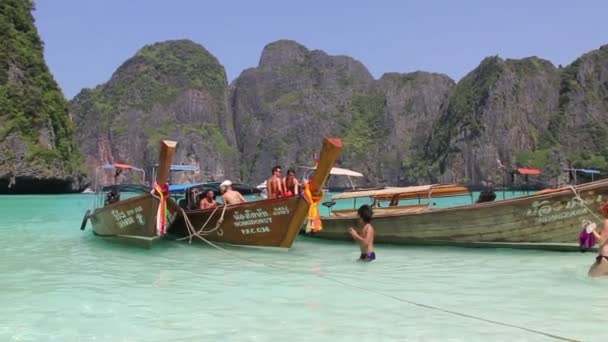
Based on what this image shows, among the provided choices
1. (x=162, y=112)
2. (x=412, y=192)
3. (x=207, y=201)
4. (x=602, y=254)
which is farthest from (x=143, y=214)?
(x=162, y=112)

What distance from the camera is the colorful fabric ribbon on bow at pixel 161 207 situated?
11266 millimetres

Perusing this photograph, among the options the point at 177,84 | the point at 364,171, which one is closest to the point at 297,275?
the point at 364,171

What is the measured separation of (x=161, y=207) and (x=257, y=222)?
6.22 feet

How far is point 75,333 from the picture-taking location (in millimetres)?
5445

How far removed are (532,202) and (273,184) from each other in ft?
15.9

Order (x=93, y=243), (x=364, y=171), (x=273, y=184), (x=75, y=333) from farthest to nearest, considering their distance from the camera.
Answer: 1. (x=364, y=171)
2. (x=93, y=243)
3. (x=273, y=184)
4. (x=75, y=333)

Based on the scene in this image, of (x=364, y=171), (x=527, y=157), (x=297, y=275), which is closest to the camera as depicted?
(x=297, y=275)

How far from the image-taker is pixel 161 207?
451 inches

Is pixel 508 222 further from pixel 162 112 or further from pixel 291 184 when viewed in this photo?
pixel 162 112

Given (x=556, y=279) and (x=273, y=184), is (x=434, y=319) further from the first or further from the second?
(x=273, y=184)

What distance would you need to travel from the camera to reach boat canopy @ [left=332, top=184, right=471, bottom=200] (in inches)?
516

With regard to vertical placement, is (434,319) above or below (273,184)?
below

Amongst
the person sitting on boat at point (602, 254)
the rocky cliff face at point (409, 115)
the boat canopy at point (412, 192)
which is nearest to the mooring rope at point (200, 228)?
the boat canopy at point (412, 192)

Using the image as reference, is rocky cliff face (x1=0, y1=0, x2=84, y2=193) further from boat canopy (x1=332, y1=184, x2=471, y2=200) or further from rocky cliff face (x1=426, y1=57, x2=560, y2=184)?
rocky cliff face (x1=426, y1=57, x2=560, y2=184)
